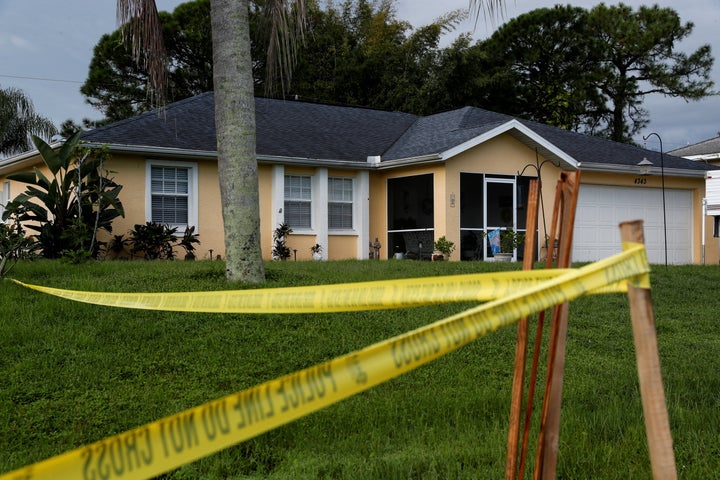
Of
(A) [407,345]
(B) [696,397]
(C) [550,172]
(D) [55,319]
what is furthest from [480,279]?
(C) [550,172]

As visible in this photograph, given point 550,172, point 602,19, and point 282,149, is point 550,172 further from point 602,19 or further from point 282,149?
point 602,19

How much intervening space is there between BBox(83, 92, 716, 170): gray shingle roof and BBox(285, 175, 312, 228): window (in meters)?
0.75

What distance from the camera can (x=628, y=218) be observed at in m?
21.4

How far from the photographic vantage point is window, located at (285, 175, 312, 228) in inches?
739

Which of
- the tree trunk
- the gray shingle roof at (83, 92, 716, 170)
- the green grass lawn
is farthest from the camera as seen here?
the gray shingle roof at (83, 92, 716, 170)

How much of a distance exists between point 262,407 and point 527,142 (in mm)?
19024

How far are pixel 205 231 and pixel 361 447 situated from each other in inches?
532

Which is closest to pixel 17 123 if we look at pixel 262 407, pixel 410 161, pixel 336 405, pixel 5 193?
pixel 5 193

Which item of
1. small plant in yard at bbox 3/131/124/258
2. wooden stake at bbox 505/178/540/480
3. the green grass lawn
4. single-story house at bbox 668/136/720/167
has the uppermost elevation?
single-story house at bbox 668/136/720/167

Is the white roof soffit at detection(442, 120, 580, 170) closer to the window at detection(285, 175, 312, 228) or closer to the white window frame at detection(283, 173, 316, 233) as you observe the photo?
the white window frame at detection(283, 173, 316, 233)

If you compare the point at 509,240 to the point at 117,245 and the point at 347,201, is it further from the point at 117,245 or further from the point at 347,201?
the point at 117,245

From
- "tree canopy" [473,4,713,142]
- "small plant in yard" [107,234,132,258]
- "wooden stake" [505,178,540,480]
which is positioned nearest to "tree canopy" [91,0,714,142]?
"tree canopy" [473,4,713,142]

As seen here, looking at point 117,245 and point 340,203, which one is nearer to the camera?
point 117,245

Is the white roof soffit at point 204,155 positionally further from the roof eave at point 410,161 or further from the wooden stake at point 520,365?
the wooden stake at point 520,365
